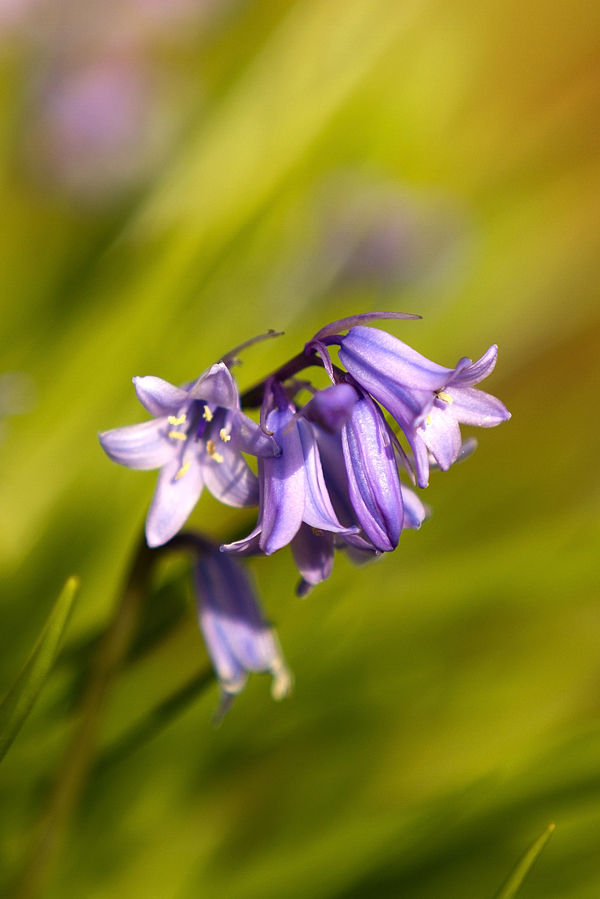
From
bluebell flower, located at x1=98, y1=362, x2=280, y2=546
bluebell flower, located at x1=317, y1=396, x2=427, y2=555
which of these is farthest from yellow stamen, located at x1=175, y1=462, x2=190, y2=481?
bluebell flower, located at x1=317, y1=396, x2=427, y2=555

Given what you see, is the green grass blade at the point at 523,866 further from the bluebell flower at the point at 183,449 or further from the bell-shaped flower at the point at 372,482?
the bluebell flower at the point at 183,449

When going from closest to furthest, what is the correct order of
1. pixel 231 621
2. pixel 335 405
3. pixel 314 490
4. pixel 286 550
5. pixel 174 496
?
pixel 335 405 → pixel 314 490 → pixel 174 496 → pixel 231 621 → pixel 286 550

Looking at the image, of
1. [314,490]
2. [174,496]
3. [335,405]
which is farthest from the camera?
[174,496]

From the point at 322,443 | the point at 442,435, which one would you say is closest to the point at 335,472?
the point at 322,443

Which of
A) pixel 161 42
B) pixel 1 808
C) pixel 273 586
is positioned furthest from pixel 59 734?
pixel 161 42

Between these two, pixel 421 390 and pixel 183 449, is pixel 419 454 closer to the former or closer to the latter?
pixel 421 390

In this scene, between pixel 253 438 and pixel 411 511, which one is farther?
pixel 411 511
